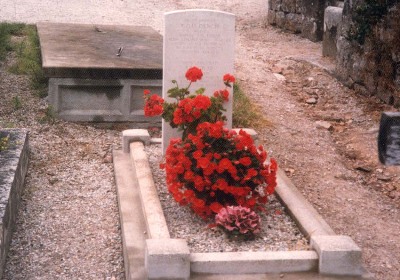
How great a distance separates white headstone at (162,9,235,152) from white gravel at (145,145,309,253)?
3.51 ft

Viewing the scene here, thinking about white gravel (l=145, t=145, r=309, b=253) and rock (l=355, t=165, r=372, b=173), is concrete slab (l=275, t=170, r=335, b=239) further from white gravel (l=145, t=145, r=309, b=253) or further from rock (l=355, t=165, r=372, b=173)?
rock (l=355, t=165, r=372, b=173)

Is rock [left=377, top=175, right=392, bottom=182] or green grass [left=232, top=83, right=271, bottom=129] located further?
green grass [left=232, top=83, right=271, bottom=129]

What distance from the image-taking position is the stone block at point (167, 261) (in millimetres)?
3779

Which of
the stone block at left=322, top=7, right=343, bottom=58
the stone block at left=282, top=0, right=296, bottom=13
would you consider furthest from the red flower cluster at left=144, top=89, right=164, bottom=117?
the stone block at left=282, top=0, right=296, bottom=13

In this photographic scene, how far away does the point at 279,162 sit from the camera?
20.5 feet

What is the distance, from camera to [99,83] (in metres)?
6.76

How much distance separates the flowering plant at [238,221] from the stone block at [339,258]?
1.39 feet

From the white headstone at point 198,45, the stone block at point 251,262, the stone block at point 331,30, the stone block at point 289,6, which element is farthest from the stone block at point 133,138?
the stone block at point 289,6

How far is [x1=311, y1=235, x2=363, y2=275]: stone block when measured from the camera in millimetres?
3924

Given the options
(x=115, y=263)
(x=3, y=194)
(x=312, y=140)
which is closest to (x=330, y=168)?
(x=312, y=140)

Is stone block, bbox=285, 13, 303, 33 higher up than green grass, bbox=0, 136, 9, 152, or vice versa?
stone block, bbox=285, 13, 303, 33

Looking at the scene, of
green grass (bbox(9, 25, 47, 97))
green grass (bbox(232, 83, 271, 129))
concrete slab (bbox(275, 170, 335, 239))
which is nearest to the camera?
concrete slab (bbox(275, 170, 335, 239))

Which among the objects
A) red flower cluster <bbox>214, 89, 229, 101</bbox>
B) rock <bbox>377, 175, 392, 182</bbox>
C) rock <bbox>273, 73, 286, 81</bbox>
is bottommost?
rock <bbox>377, 175, 392, 182</bbox>

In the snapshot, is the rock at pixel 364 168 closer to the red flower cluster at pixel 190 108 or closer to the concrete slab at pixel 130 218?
the red flower cluster at pixel 190 108
